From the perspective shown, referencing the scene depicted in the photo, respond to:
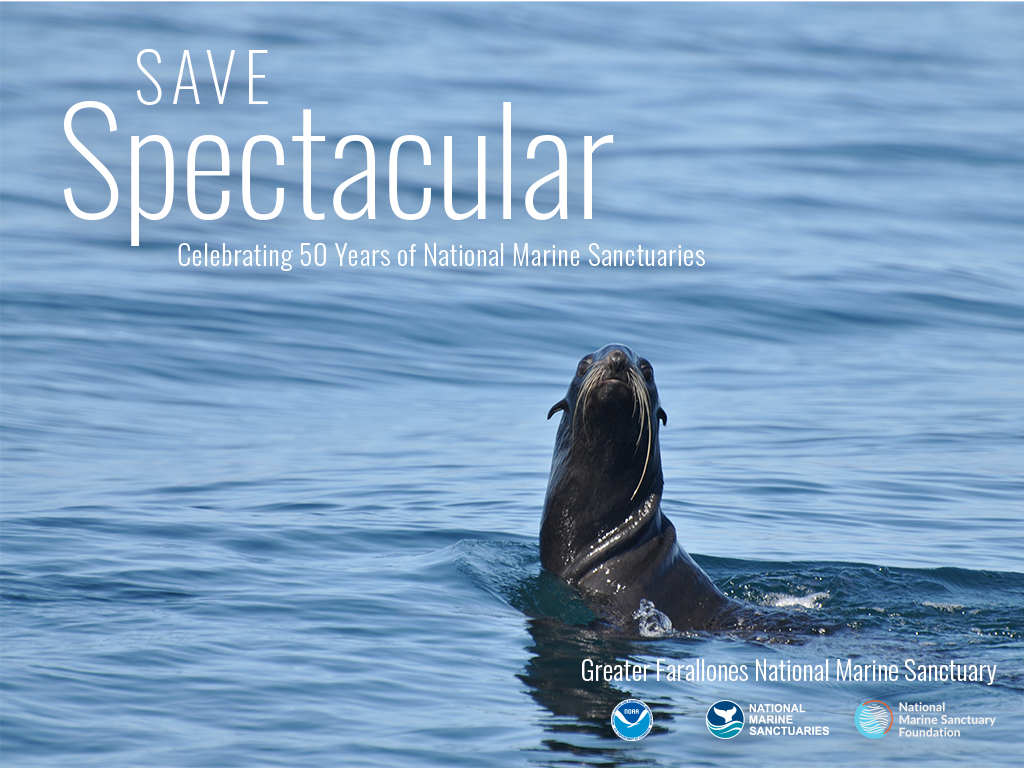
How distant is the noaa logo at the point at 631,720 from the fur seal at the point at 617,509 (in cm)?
122

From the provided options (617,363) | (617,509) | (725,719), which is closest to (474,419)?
(617,509)

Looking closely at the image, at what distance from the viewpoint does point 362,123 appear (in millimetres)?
29984

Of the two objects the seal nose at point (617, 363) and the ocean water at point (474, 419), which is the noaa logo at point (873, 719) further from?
the seal nose at point (617, 363)

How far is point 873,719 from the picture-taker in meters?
5.89

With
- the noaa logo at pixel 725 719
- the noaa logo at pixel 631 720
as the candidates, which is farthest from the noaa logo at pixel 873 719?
the noaa logo at pixel 631 720

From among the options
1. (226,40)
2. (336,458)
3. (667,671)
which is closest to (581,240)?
(336,458)

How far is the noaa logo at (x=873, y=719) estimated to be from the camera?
5.77m

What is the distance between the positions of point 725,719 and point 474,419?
766 centimetres

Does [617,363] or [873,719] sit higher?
[617,363]

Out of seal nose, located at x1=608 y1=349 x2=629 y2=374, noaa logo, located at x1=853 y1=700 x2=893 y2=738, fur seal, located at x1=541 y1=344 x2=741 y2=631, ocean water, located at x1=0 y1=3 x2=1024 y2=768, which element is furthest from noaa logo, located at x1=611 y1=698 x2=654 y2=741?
seal nose, located at x1=608 y1=349 x2=629 y2=374

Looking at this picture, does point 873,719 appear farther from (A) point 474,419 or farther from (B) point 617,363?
(A) point 474,419

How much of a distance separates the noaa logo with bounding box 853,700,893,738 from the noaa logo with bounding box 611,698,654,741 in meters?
0.91

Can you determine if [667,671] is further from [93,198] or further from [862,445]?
[93,198]

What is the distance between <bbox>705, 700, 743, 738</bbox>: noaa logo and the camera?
570 centimetres
